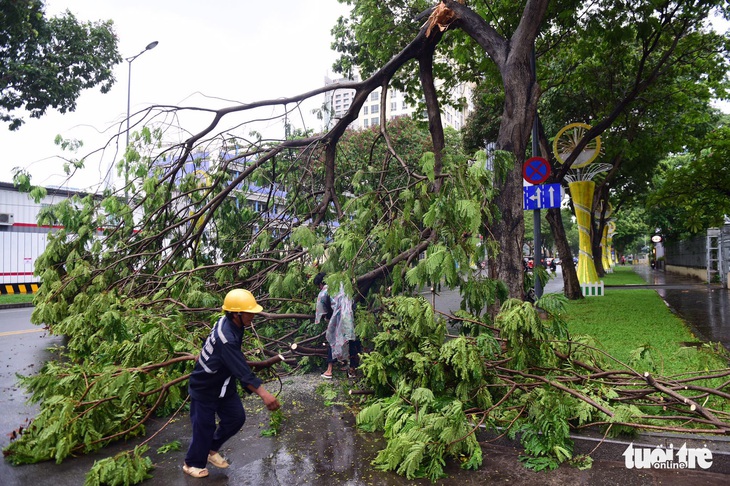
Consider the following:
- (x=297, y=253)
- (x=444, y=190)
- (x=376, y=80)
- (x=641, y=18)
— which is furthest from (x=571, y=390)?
(x=641, y=18)

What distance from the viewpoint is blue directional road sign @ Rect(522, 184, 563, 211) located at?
8.79 meters

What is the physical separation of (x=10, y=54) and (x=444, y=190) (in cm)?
1568

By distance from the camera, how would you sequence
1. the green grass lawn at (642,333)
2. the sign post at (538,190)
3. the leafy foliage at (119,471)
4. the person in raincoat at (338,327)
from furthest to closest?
the sign post at (538,190) → the person in raincoat at (338,327) → the green grass lawn at (642,333) → the leafy foliage at (119,471)

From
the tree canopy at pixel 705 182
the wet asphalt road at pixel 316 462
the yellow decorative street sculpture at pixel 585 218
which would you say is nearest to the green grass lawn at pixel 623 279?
the yellow decorative street sculpture at pixel 585 218

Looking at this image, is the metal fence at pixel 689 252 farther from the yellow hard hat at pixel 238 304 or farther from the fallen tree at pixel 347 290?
the yellow hard hat at pixel 238 304

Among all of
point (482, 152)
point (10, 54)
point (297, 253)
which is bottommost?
point (297, 253)

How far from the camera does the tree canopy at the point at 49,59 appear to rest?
49.9ft

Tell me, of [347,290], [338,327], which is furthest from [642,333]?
[347,290]

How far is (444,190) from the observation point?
5734 mm

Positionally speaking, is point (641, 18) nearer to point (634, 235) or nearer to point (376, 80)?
point (376, 80)

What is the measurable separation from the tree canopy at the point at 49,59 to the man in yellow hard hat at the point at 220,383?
1412cm

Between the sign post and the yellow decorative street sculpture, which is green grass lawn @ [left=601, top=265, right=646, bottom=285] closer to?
the yellow decorative street sculpture

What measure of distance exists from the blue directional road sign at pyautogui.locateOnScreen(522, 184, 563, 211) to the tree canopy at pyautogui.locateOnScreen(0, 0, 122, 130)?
13830 mm

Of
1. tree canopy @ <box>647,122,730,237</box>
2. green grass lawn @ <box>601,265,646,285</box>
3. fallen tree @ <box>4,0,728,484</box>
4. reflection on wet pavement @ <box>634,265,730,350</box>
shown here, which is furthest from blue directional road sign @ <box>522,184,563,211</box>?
green grass lawn @ <box>601,265,646,285</box>
